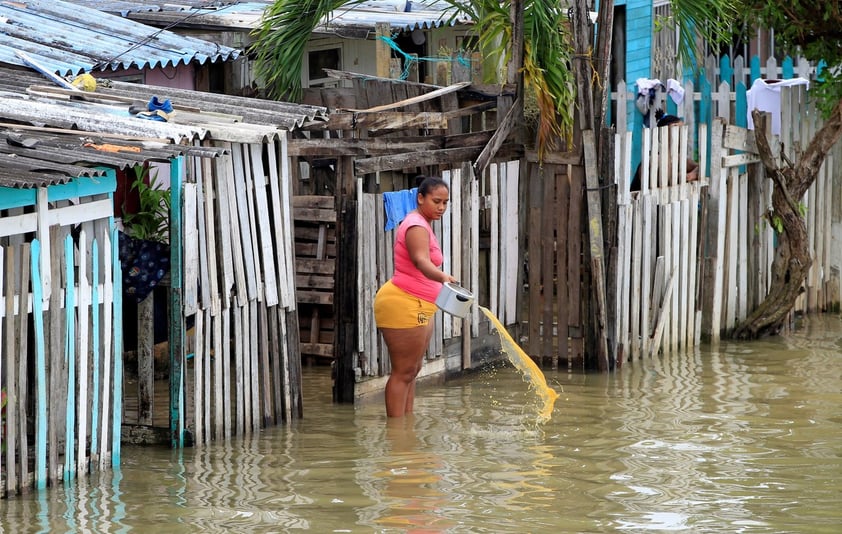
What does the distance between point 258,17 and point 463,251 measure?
17.4ft

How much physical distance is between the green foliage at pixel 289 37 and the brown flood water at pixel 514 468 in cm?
329

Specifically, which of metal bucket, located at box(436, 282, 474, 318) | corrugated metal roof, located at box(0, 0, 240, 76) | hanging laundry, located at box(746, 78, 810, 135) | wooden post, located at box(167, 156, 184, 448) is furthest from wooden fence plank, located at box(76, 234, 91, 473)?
hanging laundry, located at box(746, 78, 810, 135)

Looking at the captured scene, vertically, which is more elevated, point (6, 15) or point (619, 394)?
point (6, 15)

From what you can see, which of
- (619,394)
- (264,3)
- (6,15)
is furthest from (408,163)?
(264,3)

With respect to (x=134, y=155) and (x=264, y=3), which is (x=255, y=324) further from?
(x=264, y=3)

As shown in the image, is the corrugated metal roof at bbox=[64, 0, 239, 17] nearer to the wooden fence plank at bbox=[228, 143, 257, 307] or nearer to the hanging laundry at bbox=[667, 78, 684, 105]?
the hanging laundry at bbox=[667, 78, 684, 105]

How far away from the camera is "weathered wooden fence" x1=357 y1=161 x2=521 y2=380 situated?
9.69 meters

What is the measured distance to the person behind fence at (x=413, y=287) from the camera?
347 inches

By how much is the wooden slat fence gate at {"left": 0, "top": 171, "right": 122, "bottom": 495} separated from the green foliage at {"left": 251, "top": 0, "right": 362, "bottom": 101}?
192 inches

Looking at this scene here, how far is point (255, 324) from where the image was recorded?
29.2ft

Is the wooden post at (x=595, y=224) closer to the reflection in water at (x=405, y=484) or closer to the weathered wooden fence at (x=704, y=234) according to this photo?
the weathered wooden fence at (x=704, y=234)

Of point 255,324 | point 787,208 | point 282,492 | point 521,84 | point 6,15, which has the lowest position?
point 282,492

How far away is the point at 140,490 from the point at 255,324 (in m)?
1.75

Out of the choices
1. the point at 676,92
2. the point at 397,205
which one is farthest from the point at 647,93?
the point at 397,205
